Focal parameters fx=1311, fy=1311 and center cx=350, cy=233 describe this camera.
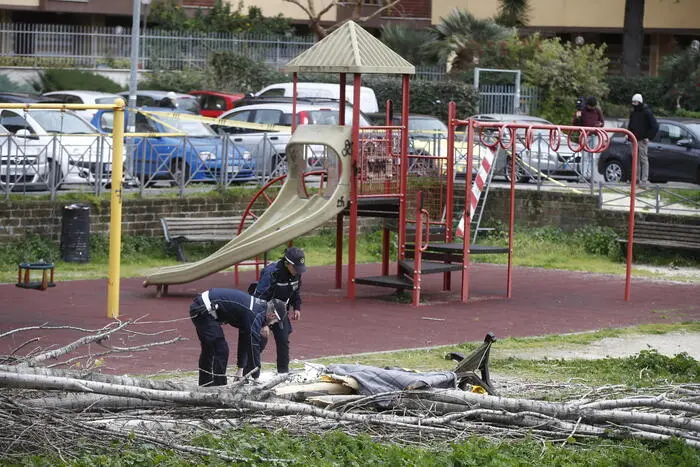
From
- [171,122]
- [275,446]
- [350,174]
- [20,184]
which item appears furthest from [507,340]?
[171,122]

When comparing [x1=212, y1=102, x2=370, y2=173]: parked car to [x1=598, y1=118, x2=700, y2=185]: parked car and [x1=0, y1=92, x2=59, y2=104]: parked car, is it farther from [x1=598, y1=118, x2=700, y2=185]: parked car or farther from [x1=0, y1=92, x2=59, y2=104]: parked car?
[x1=598, y1=118, x2=700, y2=185]: parked car

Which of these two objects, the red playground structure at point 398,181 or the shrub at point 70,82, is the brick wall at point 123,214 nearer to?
the red playground structure at point 398,181

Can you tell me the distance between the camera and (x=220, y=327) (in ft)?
37.8

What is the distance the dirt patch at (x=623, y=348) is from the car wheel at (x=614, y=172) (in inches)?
479

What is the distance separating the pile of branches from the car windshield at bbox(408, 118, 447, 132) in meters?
18.5

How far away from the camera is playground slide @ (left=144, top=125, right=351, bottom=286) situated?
17.8 meters

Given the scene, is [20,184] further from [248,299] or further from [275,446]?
[275,446]

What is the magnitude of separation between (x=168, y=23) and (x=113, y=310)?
29.7 meters

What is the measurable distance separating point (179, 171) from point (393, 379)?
12.9m

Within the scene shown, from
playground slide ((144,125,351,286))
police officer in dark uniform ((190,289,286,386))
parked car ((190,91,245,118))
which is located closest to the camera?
police officer in dark uniform ((190,289,286,386))

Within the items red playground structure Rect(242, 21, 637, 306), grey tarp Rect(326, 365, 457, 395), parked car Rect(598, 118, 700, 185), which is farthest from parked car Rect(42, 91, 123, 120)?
grey tarp Rect(326, 365, 457, 395)

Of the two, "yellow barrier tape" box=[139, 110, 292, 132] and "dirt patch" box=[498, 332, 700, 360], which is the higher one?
"yellow barrier tape" box=[139, 110, 292, 132]

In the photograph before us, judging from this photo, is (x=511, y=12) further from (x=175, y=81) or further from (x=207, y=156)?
(x=207, y=156)

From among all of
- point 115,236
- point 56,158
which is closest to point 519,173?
point 56,158
